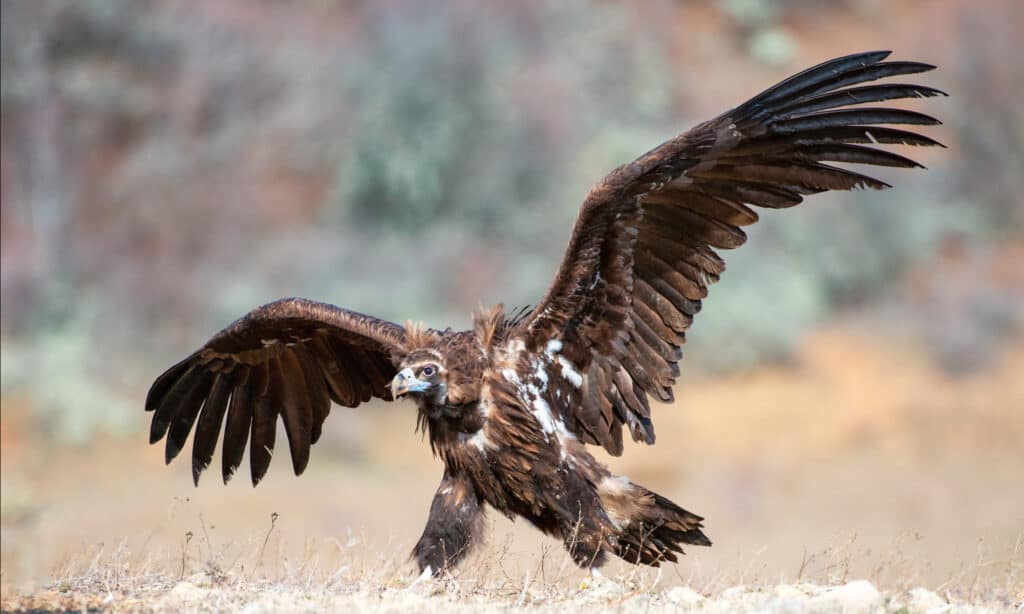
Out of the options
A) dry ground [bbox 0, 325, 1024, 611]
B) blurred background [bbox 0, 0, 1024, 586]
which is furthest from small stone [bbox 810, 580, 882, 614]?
blurred background [bbox 0, 0, 1024, 586]

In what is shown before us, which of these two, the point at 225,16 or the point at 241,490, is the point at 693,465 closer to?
the point at 241,490

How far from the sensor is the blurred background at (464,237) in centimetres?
2144

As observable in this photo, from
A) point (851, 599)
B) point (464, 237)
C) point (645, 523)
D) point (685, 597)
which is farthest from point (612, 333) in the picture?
point (464, 237)

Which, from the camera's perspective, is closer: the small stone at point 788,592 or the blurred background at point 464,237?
the small stone at point 788,592

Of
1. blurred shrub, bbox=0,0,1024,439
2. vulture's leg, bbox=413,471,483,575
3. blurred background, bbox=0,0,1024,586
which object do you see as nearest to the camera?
vulture's leg, bbox=413,471,483,575

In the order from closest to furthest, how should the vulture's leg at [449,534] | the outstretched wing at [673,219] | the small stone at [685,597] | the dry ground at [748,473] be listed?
the small stone at [685,597]
the outstretched wing at [673,219]
the vulture's leg at [449,534]
the dry ground at [748,473]

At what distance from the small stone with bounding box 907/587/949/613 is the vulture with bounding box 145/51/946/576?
1.46 meters

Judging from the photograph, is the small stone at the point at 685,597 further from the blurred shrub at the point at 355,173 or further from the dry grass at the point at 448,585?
the blurred shrub at the point at 355,173

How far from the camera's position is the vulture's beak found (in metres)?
7.80

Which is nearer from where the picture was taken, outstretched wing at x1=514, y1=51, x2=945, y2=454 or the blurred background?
outstretched wing at x1=514, y1=51, x2=945, y2=454

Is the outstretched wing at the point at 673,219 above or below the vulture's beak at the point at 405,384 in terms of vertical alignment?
above

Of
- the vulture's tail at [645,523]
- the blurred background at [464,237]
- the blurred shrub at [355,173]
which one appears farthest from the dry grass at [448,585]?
the blurred shrub at [355,173]

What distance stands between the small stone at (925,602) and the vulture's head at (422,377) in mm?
2753

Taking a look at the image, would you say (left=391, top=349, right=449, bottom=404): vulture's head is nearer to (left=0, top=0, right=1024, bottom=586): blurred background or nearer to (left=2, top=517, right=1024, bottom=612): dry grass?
(left=2, top=517, right=1024, bottom=612): dry grass
